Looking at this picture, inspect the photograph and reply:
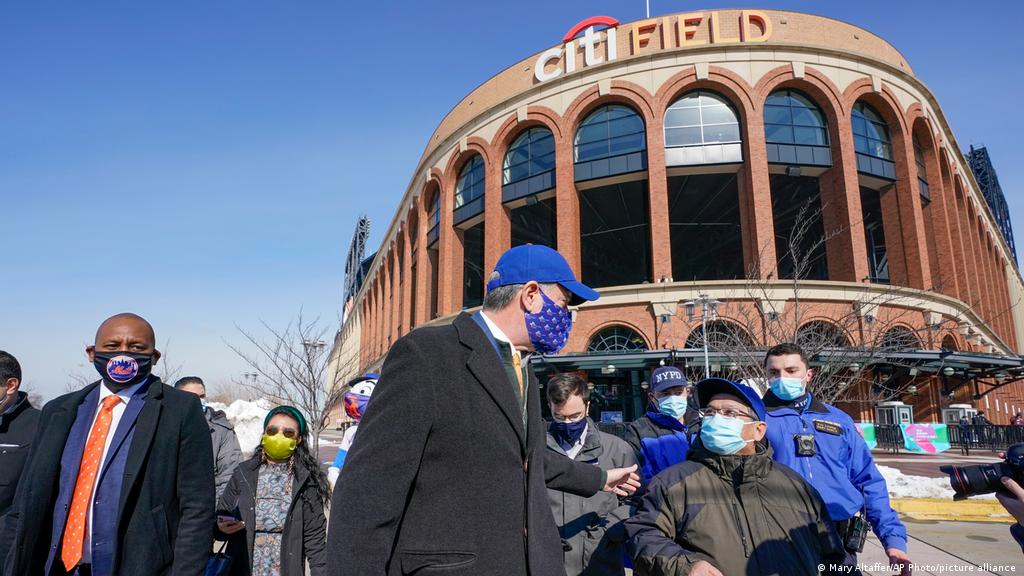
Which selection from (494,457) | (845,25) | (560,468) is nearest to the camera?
(494,457)

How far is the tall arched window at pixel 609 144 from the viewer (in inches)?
1009

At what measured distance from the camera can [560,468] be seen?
274 centimetres

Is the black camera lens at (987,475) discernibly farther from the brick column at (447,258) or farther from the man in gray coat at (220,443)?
the brick column at (447,258)

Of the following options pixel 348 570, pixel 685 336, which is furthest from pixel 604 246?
pixel 348 570

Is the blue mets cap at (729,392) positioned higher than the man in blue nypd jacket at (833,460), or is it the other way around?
the blue mets cap at (729,392)

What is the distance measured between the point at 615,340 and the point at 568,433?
20.7 m

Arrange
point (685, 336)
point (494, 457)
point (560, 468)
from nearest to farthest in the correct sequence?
point (494, 457) < point (560, 468) < point (685, 336)

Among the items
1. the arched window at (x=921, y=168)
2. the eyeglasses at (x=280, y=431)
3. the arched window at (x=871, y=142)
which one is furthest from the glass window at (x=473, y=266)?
the eyeglasses at (x=280, y=431)

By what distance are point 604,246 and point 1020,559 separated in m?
30.6

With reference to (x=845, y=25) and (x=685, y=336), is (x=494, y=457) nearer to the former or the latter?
(x=685, y=336)

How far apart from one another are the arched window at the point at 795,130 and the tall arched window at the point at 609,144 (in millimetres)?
5381

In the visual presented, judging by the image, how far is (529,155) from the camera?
28766mm

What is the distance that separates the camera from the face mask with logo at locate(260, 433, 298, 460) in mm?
4297

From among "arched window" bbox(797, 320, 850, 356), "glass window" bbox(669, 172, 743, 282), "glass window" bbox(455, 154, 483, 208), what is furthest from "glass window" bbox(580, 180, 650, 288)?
"arched window" bbox(797, 320, 850, 356)
